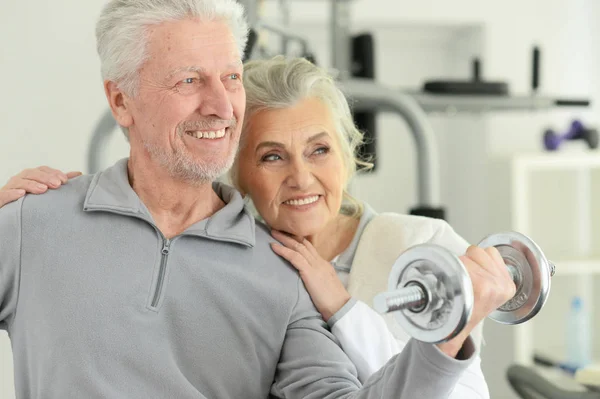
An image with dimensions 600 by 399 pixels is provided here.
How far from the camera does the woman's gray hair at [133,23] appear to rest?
1.47m

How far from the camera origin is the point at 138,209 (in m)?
1.51

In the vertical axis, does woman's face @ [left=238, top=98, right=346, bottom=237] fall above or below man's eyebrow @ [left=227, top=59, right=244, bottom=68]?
below

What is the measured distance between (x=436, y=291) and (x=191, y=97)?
690 mm

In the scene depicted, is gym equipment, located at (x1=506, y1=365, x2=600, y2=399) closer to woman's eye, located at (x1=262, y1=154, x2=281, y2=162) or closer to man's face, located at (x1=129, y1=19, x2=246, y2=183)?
woman's eye, located at (x1=262, y1=154, x2=281, y2=162)

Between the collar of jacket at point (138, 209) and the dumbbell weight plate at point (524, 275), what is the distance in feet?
1.80

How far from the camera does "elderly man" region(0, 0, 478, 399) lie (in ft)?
4.70

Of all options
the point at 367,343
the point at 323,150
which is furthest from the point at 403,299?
the point at 323,150

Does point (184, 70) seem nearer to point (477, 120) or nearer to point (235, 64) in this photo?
point (235, 64)

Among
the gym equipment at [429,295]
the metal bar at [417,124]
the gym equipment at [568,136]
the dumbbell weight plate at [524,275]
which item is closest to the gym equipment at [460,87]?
the metal bar at [417,124]

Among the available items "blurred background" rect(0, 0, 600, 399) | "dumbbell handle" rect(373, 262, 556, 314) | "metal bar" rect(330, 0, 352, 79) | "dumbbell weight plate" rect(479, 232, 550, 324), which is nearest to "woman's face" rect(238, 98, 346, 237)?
"dumbbell weight plate" rect(479, 232, 550, 324)

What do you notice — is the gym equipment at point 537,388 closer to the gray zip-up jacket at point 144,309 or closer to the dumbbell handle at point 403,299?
the gray zip-up jacket at point 144,309

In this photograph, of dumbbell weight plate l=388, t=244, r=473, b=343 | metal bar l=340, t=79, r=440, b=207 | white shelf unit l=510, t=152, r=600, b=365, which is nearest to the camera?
dumbbell weight plate l=388, t=244, r=473, b=343

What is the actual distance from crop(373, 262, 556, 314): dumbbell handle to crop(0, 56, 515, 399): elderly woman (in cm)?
52

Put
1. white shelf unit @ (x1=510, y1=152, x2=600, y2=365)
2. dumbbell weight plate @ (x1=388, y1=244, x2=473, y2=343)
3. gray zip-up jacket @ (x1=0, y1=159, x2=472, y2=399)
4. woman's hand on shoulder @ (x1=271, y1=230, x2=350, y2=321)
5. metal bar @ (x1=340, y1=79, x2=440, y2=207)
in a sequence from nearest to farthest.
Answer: dumbbell weight plate @ (x1=388, y1=244, x2=473, y2=343), gray zip-up jacket @ (x1=0, y1=159, x2=472, y2=399), woman's hand on shoulder @ (x1=271, y1=230, x2=350, y2=321), metal bar @ (x1=340, y1=79, x2=440, y2=207), white shelf unit @ (x1=510, y1=152, x2=600, y2=365)
